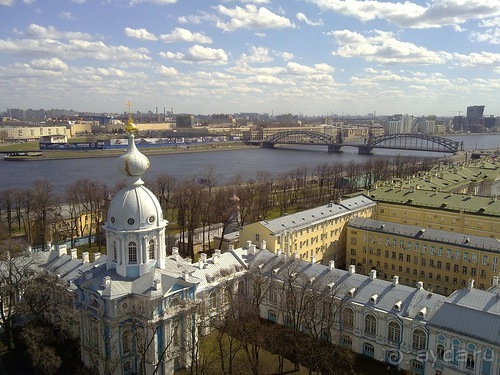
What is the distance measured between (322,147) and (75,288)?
119m

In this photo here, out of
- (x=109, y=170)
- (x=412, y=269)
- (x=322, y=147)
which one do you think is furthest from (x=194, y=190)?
(x=322, y=147)

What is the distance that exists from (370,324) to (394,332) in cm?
91

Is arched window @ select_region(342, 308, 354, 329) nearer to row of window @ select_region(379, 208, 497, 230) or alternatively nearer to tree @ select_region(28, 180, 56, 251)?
row of window @ select_region(379, 208, 497, 230)

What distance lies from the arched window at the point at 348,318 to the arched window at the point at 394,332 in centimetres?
147

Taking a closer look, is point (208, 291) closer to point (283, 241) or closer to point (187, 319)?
point (187, 319)

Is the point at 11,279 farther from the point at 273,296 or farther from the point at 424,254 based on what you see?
the point at 424,254

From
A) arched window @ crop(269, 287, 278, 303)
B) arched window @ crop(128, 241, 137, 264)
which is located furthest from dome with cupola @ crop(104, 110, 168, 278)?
arched window @ crop(269, 287, 278, 303)

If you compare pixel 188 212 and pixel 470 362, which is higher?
pixel 188 212

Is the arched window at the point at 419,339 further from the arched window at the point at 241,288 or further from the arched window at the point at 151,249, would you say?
the arched window at the point at 151,249

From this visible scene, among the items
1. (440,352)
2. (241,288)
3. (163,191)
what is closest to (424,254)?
(440,352)

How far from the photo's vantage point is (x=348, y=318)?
57.8 ft

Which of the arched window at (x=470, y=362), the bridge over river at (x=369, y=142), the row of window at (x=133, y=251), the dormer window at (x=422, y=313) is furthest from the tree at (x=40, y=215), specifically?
the bridge over river at (x=369, y=142)

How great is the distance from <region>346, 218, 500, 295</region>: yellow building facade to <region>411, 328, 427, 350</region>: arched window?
908cm

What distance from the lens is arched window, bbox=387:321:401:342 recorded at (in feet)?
53.5
